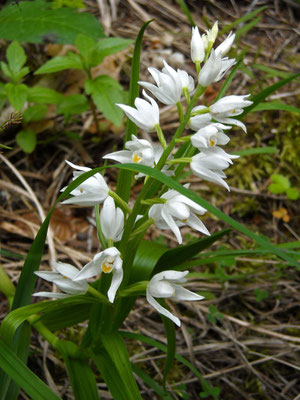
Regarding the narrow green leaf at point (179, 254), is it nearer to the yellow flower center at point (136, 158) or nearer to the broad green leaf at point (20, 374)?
the yellow flower center at point (136, 158)

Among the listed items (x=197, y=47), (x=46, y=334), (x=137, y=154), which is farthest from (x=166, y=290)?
(x=197, y=47)

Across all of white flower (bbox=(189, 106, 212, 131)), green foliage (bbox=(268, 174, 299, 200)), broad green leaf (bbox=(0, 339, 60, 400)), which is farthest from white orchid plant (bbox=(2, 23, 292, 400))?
green foliage (bbox=(268, 174, 299, 200))

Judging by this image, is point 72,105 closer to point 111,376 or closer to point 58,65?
point 58,65

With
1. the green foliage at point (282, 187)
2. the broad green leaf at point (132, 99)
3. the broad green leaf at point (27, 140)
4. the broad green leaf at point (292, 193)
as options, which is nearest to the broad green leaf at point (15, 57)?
the broad green leaf at point (27, 140)

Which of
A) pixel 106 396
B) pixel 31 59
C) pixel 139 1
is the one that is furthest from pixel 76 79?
pixel 106 396

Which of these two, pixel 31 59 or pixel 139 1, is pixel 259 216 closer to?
pixel 31 59
